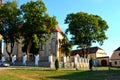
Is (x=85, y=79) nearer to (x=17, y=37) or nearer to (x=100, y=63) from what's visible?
(x=17, y=37)

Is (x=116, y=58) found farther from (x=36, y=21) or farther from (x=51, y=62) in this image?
(x=51, y=62)

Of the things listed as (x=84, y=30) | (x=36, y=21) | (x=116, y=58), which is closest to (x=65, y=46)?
(x=84, y=30)

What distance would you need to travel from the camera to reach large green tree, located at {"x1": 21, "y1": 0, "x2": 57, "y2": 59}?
2329 inches

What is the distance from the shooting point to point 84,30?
7200 centimetres

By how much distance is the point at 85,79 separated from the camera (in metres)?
32.0

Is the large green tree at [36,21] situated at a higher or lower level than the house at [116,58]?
higher

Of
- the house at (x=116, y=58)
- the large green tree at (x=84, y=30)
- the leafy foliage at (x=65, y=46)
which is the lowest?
the house at (x=116, y=58)

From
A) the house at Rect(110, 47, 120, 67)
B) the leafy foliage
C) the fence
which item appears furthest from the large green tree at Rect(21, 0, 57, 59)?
the house at Rect(110, 47, 120, 67)

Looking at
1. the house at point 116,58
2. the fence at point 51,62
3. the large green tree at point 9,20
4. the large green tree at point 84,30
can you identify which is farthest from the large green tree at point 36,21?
the house at point 116,58

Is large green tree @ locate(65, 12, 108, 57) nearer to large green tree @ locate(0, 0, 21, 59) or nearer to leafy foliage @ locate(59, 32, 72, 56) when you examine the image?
leafy foliage @ locate(59, 32, 72, 56)

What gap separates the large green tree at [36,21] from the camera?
194 ft

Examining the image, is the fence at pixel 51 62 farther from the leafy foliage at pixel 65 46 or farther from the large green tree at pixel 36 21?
the leafy foliage at pixel 65 46

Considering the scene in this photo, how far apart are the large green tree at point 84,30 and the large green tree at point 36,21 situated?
484 inches

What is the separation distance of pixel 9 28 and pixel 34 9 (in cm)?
658
